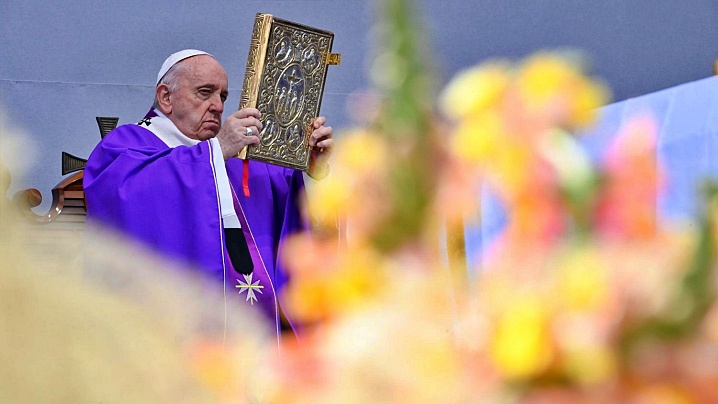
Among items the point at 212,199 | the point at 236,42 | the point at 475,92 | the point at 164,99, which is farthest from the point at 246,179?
the point at 475,92

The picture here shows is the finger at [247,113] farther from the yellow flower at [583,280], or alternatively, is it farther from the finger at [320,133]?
the yellow flower at [583,280]

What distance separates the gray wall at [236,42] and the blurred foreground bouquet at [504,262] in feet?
12.5

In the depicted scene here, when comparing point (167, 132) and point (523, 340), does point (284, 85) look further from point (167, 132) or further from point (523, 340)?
point (523, 340)

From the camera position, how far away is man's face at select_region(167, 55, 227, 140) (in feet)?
11.5

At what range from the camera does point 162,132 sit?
353 centimetres

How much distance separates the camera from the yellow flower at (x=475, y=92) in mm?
342

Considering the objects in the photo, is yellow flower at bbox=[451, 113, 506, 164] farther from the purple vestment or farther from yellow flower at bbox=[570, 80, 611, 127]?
the purple vestment

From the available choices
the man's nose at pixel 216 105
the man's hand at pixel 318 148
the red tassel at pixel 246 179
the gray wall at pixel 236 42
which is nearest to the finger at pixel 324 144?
the man's hand at pixel 318 148

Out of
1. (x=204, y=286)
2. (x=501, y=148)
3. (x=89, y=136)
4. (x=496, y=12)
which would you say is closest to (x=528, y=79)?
(x=501, y=148)

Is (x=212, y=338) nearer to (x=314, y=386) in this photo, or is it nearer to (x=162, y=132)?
(x=314, y=386)

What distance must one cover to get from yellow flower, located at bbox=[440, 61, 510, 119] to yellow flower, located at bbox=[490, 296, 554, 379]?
64mm

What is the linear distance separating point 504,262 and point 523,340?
33mm

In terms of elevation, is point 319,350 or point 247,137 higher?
point 247,137

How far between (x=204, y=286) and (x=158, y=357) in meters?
0.06
